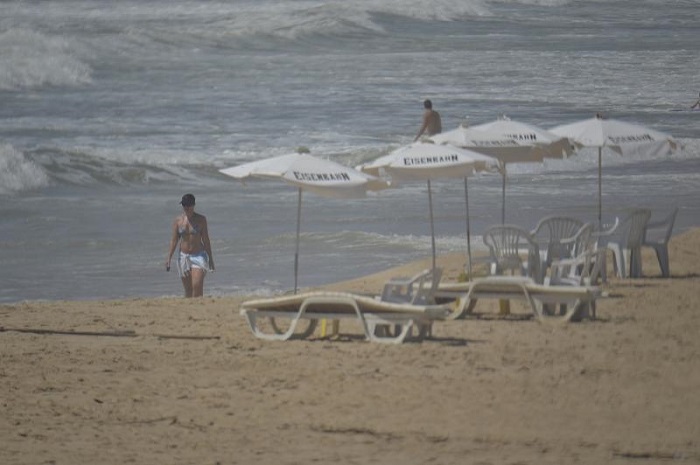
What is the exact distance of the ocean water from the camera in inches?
736

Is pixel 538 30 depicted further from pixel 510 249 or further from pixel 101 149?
pixel 510 249

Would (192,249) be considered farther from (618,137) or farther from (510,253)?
(618,137)

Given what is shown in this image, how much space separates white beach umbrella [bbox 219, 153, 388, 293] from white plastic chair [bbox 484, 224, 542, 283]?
4.83ft

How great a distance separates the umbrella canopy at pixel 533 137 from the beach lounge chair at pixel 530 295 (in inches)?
102

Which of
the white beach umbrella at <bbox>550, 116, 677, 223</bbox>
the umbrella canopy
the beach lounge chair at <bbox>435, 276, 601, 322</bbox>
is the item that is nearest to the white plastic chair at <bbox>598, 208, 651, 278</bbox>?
the white beach umbrella at <bbox>550, 116, 677, 223</bbox>

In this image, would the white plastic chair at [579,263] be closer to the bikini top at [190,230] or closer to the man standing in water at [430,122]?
the bikini top at [190,230]

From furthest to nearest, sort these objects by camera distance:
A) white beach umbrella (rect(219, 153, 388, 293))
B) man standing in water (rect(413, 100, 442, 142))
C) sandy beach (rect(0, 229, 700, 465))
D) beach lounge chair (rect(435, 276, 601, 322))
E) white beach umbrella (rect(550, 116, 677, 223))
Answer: man standing in water (rect(413, 100, 442, 142))
white beach umbrella (rect(550, 116, 677, 223))
white beach umbrella (rect(219, 153, 388, 293))
beach lounge chair (rect(435, 276, 601, 322))
sandy beach (rect(0, 229, 700, 465))

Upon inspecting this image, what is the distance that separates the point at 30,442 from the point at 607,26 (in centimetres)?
5486

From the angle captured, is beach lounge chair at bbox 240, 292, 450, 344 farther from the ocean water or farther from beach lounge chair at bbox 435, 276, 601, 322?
the ocean water

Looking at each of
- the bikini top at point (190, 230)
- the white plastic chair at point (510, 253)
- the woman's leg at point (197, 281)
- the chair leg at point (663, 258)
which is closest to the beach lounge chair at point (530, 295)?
the white plastic chair at point (510, 253)

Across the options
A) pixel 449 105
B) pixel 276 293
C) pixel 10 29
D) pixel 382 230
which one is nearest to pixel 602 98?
pixel 449 105

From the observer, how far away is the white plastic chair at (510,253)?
13.2 metres

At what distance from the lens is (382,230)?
2011 cm

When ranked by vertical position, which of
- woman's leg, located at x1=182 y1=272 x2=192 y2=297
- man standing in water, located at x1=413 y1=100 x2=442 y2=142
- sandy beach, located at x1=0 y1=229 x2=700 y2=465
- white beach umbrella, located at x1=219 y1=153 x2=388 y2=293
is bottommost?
sandy beach, located at x1=0 y1=229 x2=700 y2=465
